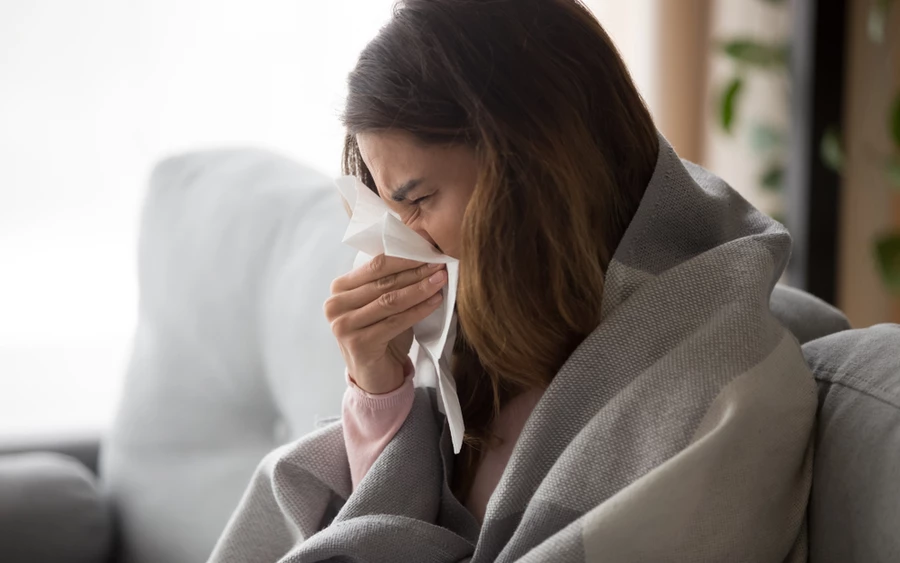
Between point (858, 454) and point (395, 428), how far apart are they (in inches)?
16.9

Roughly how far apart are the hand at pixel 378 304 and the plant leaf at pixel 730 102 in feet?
5.45

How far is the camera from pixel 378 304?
35.4 inches

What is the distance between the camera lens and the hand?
34.9 inches

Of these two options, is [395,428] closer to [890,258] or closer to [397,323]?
[397,323]

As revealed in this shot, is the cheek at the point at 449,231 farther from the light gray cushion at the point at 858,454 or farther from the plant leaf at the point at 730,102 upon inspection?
the plant leaf at the point at 730,102

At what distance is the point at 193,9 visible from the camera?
2164 mm

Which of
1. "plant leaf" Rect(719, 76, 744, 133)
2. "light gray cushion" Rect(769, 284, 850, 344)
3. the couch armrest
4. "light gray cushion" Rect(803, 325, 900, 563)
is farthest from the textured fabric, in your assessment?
"plant leaf" Rect(719, 76, 744, 133)

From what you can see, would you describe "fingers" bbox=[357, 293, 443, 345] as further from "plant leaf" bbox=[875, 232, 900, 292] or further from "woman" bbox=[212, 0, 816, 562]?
"plant leaf" bbox=[875, 232, 900, 292]

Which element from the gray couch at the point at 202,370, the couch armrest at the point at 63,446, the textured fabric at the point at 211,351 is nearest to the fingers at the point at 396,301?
the gray couch at the point at 202,370

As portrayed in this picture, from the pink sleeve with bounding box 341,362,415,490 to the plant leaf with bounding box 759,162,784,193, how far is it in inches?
72.1

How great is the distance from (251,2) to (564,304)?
1591mm

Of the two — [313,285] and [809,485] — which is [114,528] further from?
[809,485]

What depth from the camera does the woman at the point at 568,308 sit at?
28.5 inches

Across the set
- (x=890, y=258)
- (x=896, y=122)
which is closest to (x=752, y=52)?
(x=896, y=122)
